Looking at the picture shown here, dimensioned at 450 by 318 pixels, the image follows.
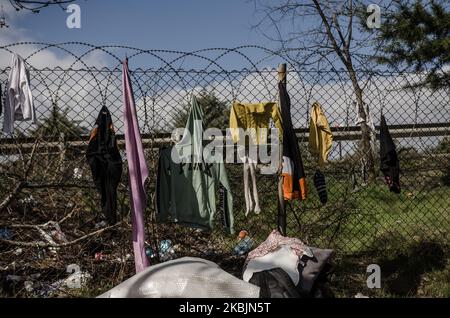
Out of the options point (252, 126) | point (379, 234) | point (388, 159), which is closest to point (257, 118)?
point (252, 126)

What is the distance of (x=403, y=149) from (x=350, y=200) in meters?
1.08

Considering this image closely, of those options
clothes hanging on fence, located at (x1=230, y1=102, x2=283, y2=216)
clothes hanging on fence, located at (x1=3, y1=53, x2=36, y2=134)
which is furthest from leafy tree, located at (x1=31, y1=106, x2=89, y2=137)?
clothes hanging on fence, located at (x1=230, y1=102, x2=283, y2=216)

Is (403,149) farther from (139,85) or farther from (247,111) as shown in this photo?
(139,85)

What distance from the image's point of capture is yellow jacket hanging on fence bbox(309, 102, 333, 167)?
484 cm

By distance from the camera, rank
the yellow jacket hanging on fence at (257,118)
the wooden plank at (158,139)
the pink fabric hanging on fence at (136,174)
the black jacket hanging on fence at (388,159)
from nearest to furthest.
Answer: the pink fabric hanging on fence at (136,174)
the yellow jacket hanging on fence at (257,118)
the black jacket hanging on fence at (388,159)
the wooden plank at (158,139)

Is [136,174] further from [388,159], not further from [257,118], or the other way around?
[388,159]

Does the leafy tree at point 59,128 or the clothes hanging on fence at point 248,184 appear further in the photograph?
the leafy tree at point 59,128

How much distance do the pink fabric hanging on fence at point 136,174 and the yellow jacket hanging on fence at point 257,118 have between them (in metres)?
0.91

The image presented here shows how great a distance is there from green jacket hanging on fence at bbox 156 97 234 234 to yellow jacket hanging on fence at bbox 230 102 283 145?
37 cm

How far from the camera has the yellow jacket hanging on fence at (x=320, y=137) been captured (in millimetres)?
4840

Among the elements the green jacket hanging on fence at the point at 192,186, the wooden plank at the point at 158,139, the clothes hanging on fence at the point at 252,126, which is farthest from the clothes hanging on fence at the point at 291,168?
the wooden plank at the point at 158,139

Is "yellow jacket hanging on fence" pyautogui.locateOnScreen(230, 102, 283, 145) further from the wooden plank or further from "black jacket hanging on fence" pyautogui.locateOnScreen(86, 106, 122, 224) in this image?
"black jacket hanging on fence" pyautogui.locateOnScreen(86, 106, 122, 224)

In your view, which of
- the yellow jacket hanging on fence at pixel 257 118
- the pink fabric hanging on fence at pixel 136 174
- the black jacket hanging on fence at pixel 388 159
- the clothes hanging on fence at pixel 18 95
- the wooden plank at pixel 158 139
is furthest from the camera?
the wooden plank at pixel 158 139

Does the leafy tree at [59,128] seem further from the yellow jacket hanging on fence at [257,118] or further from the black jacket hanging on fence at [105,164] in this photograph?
the yellow jacket hanging on fence at [257,118]
